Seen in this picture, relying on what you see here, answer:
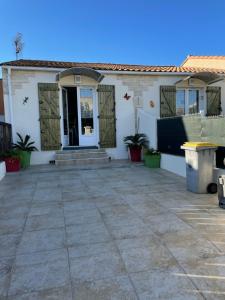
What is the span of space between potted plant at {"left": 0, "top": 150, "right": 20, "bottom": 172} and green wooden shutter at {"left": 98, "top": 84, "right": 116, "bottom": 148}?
3133 mm

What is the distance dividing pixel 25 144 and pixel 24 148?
181 millimetres

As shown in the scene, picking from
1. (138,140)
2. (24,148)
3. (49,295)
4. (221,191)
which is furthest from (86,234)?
(138,140)

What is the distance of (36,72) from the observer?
29.4ft

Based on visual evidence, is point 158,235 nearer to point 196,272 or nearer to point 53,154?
point 196,272

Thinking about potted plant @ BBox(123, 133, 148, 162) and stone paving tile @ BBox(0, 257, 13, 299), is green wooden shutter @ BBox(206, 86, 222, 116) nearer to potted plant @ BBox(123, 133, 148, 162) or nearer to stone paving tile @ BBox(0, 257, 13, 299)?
potted plant @ BBox(123, 133, 148, 162)

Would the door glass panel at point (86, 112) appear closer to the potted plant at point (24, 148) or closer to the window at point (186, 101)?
the potted plant at point (24, 148)

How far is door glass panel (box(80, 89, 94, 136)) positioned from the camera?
972cm

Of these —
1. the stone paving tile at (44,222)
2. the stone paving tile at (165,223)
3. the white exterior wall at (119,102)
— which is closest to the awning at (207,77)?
the white exterior wall at (119,102)

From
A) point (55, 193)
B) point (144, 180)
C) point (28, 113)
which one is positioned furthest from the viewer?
point (28, 113)

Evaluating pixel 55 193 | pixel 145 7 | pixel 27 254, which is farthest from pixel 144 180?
pixel 145 7

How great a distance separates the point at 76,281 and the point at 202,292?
1013 millimetres

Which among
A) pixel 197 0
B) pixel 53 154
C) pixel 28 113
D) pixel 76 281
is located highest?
pixel 197 0

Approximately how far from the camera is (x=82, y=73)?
30.1ft

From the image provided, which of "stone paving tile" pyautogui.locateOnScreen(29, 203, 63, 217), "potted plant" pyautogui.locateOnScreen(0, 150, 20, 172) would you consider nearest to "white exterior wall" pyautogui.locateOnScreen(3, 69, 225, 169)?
"potted plant" pyautogui.locateOnScreen(0, 150, 20, 172)
